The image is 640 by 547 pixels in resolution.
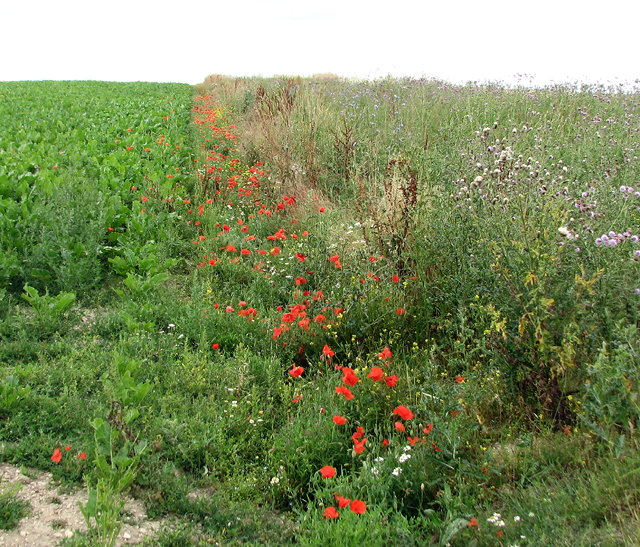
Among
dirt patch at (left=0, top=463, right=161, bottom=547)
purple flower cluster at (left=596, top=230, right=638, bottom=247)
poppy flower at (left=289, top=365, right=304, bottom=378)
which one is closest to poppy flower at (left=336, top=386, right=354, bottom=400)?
poppy flower at (left=289, top=365, right=304, bottom=378)

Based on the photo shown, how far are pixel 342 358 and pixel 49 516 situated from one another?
216 cm

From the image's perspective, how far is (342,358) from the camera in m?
3.86

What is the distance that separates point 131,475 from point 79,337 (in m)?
1.97

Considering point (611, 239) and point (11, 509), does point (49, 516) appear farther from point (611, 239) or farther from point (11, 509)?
point (611, 239)

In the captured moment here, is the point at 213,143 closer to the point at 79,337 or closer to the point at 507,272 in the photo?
the point at 79,337

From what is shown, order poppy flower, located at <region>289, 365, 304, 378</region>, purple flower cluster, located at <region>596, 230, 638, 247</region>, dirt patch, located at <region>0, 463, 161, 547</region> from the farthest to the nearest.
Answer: poppy flower, located at <region>289, 365, 304, 378</region>, purple flower cluster, located at <region>596, 230, 638, 247</region>, dirt patch, located at <region>0, 463, 161, 547</region>

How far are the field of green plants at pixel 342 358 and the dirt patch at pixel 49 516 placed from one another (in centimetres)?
7

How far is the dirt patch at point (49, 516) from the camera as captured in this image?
7.32 ft

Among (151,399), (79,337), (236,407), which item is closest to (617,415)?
(236,407)

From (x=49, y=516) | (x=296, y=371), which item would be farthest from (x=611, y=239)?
(x=49, y=516)

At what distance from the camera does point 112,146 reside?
31.0 ft

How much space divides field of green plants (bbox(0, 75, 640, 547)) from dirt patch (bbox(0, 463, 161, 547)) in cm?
7

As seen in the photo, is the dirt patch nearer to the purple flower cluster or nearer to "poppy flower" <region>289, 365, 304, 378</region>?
"poppy flower" <region>289, 365, 304, 378</region>

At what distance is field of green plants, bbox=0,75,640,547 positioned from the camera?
2295mm
